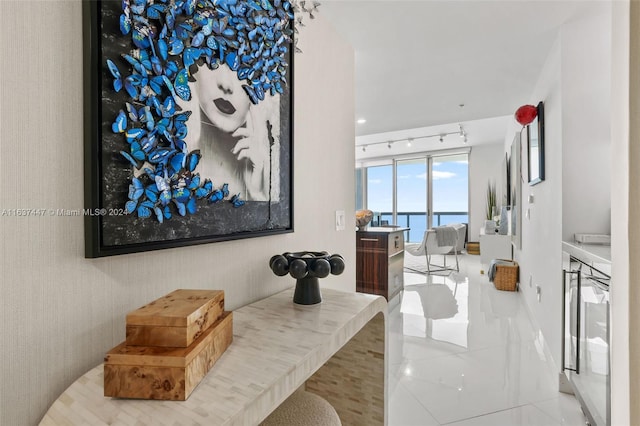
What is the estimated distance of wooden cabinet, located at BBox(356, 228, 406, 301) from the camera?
365 centimetres

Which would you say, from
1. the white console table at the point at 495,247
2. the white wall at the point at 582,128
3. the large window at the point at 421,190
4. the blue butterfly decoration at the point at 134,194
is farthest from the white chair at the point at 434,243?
the blue butterfly decoration at the point at 134,194

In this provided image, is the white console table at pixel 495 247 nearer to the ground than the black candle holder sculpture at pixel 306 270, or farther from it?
nearer to the ground

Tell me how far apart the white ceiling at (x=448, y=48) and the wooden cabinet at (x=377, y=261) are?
1565 millimetres

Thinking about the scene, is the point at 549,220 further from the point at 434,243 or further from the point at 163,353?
the point at 434,243

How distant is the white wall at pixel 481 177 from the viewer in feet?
26.1

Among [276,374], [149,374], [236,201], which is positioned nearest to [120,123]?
[236,201]

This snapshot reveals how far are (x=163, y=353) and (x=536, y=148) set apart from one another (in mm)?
3324

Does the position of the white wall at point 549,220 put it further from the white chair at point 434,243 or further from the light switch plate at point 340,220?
the white chair at point 434,243

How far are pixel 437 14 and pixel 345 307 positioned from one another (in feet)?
6.27

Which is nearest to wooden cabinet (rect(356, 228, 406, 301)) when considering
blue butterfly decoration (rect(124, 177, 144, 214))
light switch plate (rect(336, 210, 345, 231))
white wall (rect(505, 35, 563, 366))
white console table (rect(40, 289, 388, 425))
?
white wall (rect(505, 35, 563, 366))

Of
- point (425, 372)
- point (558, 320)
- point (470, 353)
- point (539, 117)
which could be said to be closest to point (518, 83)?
point (539, 117)

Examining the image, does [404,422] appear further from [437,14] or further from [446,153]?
[446,153]

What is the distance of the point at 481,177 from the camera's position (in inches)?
322

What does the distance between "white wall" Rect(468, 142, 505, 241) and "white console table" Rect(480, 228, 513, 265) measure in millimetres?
2721
